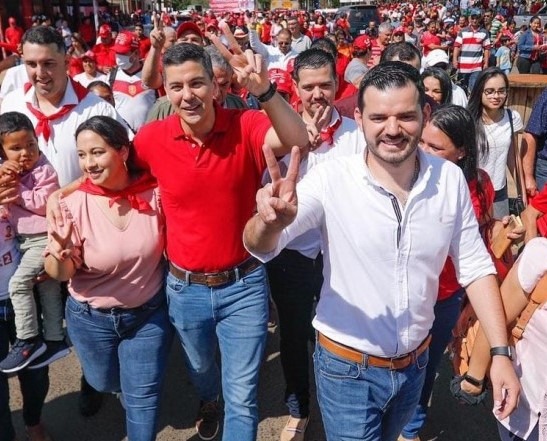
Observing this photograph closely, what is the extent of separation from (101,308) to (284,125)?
120 centimetres

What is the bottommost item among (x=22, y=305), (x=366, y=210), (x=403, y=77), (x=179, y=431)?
(x=179, y=431)

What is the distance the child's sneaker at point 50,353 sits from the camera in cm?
297

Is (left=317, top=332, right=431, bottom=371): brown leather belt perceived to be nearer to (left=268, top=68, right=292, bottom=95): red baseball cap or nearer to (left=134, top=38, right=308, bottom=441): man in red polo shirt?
(left=134, top=38, right=308, bottom=441): man in red polo shirt

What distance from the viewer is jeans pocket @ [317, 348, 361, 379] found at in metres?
2.07

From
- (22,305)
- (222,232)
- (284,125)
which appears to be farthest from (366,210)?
(22,305)

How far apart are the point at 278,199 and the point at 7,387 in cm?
206

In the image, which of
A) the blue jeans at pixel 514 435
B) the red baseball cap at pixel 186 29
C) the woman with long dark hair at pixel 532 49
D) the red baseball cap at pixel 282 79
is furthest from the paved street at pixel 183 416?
the woman with long dark hair at pixel 532 49

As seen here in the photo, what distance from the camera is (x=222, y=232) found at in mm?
2631

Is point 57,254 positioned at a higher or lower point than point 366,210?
lower

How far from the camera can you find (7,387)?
9.80ft

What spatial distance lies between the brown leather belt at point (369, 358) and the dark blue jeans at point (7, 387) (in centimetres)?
171

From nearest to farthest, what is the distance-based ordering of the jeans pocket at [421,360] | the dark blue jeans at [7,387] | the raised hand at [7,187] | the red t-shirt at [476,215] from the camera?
the jeans pocket at [421,360] → the raised hand at [7,187] → the red t-shirt at [476,215] → the dark blue jeans at [7,387]

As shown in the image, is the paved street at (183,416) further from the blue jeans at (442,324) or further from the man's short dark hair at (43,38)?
the man's short dark hair at (43,38)

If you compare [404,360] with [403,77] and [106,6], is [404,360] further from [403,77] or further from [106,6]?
[106,6]
